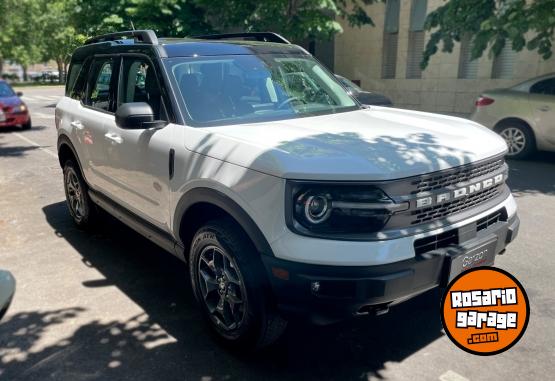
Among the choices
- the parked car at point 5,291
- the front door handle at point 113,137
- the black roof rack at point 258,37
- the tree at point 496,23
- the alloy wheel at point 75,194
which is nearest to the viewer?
the parked car at point 5,291

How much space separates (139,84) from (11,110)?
38.8 ft

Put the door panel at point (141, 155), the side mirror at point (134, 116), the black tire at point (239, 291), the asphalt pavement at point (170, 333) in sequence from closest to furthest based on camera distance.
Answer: the black tire at point (239, 291) < the asphalt pavement at point (170, 333) < the side mirror at point (134, 116) < the door panel at point (141, 155)

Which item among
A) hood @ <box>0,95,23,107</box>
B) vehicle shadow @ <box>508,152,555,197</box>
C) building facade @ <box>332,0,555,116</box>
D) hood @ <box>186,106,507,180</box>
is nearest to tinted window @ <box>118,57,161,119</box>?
hood @ <box>186,106,507,180</box>

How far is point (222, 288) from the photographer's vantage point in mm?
3170

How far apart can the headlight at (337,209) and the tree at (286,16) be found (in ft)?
40.2

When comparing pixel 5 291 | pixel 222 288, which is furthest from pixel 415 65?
pixel 5 291

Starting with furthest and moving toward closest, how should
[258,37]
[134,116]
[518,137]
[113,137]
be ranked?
[518,137], [258,37], [113,137], [134,116]

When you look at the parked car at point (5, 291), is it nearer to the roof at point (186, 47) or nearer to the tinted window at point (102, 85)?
the roof at point (186, 47)

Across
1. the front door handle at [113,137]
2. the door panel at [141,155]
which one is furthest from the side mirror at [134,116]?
the front door handle at [113,137]

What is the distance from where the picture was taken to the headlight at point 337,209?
2.57 meters

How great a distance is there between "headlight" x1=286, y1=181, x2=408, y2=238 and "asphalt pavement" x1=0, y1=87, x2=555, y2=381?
97cm

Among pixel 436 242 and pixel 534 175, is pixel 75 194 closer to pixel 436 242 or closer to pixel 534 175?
pixel 436 242

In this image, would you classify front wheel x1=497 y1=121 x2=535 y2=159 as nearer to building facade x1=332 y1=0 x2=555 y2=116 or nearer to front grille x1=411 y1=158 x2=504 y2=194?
building facade x1=332 y1=0 x2=555 y2=116

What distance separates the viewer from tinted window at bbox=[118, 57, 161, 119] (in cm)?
379
